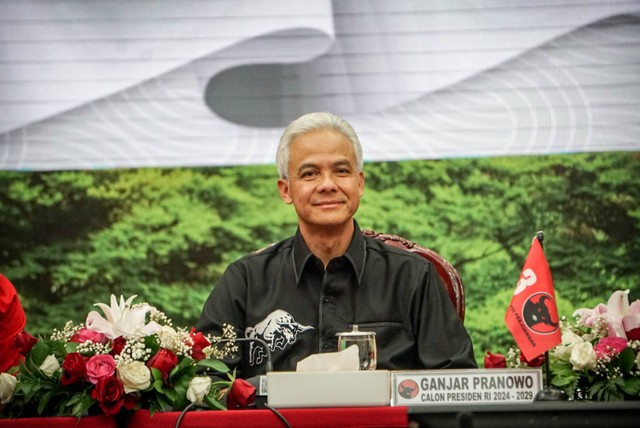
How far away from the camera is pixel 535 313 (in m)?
2.26

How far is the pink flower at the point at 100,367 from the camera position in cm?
204

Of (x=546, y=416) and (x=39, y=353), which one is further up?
(x=39, y=353)

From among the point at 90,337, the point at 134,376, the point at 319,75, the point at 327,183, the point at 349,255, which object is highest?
the point at 319,75


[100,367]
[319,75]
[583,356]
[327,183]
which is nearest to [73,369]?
[100,367]

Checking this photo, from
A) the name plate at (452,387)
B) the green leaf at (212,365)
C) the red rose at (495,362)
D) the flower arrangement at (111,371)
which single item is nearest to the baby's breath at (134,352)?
the flower arrangement at (111,371)

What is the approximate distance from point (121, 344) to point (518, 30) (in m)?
4.19

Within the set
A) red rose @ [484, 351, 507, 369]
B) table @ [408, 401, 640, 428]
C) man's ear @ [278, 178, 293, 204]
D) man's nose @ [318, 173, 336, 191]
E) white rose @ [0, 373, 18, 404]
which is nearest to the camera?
table @ [408, 401, 640, 428]

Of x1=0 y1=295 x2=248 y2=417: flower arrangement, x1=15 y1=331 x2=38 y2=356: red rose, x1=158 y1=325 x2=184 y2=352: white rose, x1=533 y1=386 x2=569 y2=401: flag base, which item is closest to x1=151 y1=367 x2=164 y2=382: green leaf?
x1=0 y1=295 x2=248 y2=417: flower arrangement

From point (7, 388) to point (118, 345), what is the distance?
266 mm

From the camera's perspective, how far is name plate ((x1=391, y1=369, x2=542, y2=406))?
191cm

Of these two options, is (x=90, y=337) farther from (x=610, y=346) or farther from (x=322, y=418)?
(x=610, y=346)

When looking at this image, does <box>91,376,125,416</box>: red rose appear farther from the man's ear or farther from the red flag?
the man's ear

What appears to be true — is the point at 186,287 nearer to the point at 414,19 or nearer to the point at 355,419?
the point at 414,19

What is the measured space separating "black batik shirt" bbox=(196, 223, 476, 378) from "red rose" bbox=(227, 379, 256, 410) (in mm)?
594
